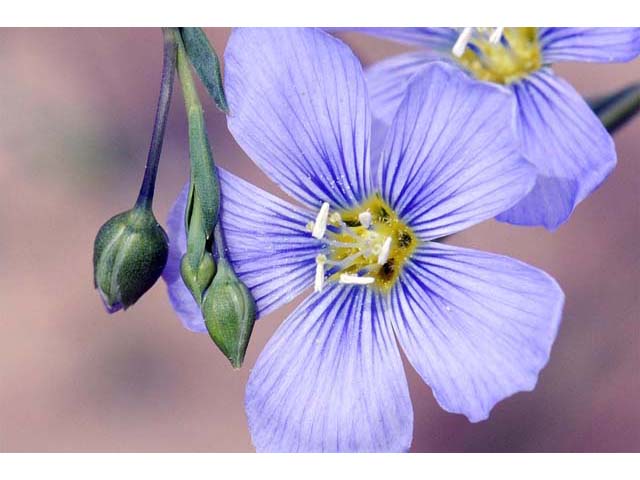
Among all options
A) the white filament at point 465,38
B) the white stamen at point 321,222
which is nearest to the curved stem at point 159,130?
the white stamen at point 321,222

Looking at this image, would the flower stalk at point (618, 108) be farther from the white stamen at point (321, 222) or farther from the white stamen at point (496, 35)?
the white stamen at point (321, 222)

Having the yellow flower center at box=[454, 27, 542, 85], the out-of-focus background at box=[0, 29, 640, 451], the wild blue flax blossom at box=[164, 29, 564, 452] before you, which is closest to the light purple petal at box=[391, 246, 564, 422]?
the wild blue flax blossom at box=[164, 29, 564, 452]

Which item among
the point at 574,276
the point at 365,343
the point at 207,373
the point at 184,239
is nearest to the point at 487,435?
the point at 574,276

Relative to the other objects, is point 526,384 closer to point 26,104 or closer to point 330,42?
point 330,42

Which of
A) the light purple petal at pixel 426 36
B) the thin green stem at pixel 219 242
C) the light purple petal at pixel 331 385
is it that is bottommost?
the light purple petal at pixel 331 385

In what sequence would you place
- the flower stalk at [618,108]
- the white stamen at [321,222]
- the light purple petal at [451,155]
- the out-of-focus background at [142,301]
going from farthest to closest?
1. the out-of-focus background at [142,301]
2. the flower stalk at [618,108]
3. the white stamen at [321,222]
4. the light purple petal at [451,155]

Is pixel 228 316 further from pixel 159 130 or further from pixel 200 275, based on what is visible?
pixel 159 130
